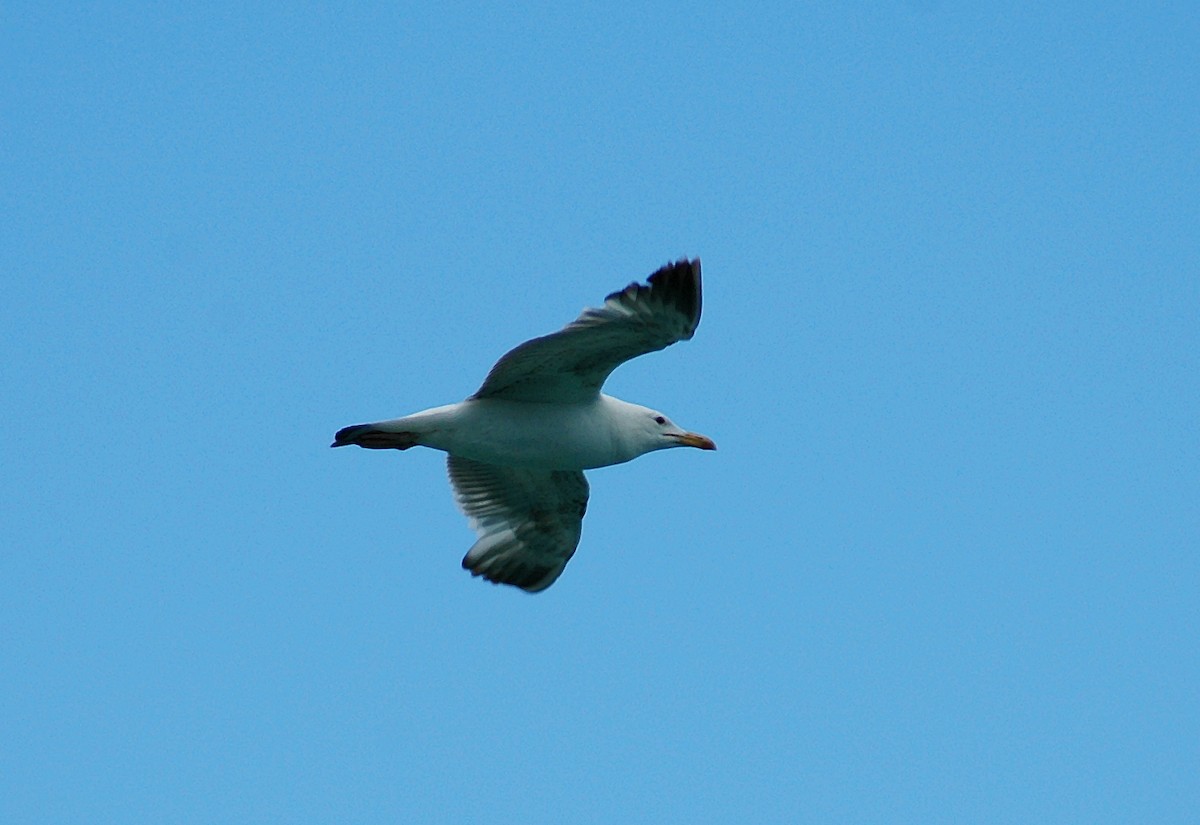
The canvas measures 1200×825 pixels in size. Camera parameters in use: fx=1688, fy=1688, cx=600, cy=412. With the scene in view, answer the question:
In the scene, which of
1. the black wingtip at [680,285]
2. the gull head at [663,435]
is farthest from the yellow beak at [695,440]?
the black wingtip at [680,285]

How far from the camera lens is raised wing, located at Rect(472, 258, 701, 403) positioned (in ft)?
39.3

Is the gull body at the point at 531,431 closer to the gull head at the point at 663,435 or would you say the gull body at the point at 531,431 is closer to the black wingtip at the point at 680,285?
the gull head at the point at 663,435

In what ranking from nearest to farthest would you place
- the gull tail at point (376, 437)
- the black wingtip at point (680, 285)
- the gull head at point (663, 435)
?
the black wingtip at point (680, 285) → the gull tail at point (376, 437) → the gull head at point (663, 435)

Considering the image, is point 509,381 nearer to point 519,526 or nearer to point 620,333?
point 620,333

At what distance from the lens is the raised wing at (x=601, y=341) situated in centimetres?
1198

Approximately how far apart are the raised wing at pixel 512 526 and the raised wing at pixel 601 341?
85.3 inches

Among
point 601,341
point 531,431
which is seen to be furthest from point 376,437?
point 601,341

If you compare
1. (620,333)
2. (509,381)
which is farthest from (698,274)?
(509,381)

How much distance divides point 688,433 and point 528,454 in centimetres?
154

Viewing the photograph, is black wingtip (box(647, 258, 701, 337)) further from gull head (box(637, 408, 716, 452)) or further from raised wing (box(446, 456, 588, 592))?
raised wing (box(446, 456, 588, 592))

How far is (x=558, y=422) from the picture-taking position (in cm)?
1330

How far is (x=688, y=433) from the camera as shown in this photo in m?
14.2

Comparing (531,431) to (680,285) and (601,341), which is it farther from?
(680,285)

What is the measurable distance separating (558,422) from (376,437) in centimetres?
143
